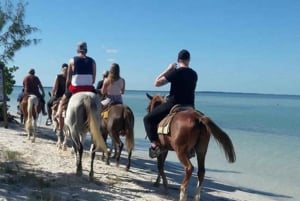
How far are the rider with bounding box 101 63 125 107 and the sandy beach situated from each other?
1.73 meters

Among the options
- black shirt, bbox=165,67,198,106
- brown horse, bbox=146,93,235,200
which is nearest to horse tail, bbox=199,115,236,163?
brown horse, bbox=146,93,235,200

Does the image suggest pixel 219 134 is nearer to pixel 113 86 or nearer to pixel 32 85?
pixel 113 86

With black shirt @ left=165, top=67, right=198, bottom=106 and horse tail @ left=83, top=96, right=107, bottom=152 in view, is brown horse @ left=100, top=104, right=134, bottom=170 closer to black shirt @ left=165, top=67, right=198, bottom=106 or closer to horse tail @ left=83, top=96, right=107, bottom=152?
horse tail @ left=83, top=96, right=107, bottom=152

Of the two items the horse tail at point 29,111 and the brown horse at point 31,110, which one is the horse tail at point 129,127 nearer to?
the brown horse at point 31,110

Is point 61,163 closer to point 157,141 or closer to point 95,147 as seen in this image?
point 95,147

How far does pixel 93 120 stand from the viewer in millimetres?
9016

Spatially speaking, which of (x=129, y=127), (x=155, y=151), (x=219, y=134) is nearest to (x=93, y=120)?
(x=155, y=151)

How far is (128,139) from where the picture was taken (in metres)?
11.4

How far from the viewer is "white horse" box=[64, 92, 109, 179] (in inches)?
356

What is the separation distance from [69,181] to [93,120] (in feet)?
4.27

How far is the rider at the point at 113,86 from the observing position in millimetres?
11805

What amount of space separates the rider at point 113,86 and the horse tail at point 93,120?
2682 millimetres

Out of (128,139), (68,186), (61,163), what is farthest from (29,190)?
(128,139)

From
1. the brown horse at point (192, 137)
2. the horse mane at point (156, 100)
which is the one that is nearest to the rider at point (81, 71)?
the horse mane at point (156, 100)
